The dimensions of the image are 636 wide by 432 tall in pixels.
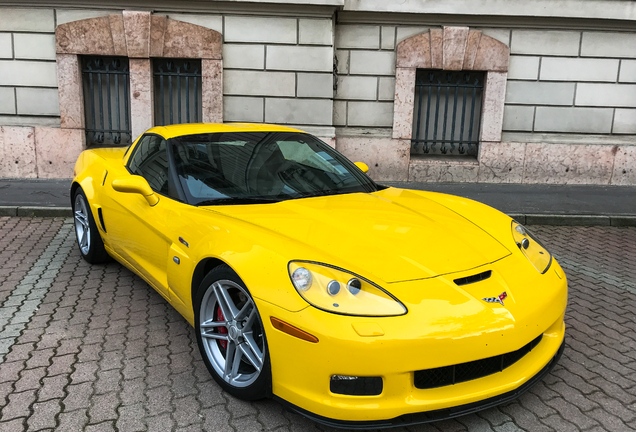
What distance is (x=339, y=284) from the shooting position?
230 cm

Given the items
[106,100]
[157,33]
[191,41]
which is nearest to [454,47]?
[191,41]

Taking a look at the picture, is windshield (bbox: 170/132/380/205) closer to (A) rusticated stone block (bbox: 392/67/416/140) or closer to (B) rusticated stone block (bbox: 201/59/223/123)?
(B) rusticated stone block (bbox: 201/59/223/123)

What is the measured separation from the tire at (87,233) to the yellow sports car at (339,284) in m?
1.01

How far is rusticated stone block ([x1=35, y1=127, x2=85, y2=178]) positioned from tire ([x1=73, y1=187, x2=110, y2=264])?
5.42m

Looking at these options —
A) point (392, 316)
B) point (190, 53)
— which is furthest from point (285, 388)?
point (190, 53)

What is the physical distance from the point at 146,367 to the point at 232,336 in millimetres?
735

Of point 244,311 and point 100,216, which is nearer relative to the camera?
point 244,311

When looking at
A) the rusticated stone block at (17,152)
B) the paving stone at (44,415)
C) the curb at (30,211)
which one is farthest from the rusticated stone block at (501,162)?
the paving stone at (44,415)

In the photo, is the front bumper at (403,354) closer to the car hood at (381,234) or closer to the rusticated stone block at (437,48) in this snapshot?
the car hood at (381,234)

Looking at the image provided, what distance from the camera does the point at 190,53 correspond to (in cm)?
969

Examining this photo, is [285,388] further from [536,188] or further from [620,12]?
[620,12]

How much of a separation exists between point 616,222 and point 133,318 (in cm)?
672

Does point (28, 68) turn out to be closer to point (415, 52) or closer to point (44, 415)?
point (415, 52)

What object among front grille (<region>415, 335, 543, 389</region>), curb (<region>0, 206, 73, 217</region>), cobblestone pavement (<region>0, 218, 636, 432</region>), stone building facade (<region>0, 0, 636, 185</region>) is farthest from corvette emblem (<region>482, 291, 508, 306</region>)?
stone building facade (<region>0, 0, 636, 185</region>)
